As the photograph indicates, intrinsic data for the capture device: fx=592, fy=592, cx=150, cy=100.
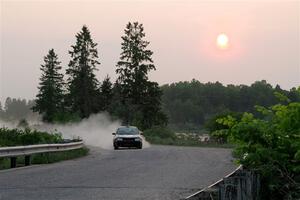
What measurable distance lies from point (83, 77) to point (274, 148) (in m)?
86.5

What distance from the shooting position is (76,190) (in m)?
12.8

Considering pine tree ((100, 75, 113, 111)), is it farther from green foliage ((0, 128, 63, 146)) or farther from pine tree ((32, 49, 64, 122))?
green foliage ((0, 128, 63, 146))

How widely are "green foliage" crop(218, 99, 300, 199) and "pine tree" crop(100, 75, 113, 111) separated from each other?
285ft

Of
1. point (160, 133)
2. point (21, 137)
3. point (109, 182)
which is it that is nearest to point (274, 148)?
point (109, 182)

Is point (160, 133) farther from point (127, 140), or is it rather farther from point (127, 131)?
point (127, 140)

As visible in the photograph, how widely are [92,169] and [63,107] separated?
86.3 metres

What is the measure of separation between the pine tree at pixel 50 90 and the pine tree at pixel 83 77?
962 centimetres

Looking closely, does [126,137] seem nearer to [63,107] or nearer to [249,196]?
[249,196]

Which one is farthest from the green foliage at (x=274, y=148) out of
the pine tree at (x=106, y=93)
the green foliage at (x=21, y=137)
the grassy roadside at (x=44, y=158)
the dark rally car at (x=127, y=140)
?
the pine tree at (x=106, y=93)

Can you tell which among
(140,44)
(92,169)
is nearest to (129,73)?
(140,44)

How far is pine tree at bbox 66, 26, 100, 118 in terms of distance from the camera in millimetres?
96375

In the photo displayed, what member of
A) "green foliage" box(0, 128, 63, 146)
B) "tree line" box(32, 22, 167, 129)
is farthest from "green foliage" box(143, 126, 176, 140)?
"green foliage" box(0, 128, 63, 146)

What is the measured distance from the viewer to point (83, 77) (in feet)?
317

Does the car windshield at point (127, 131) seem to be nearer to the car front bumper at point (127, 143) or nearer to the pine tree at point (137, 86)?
the car front bumper at point (127, 143)
